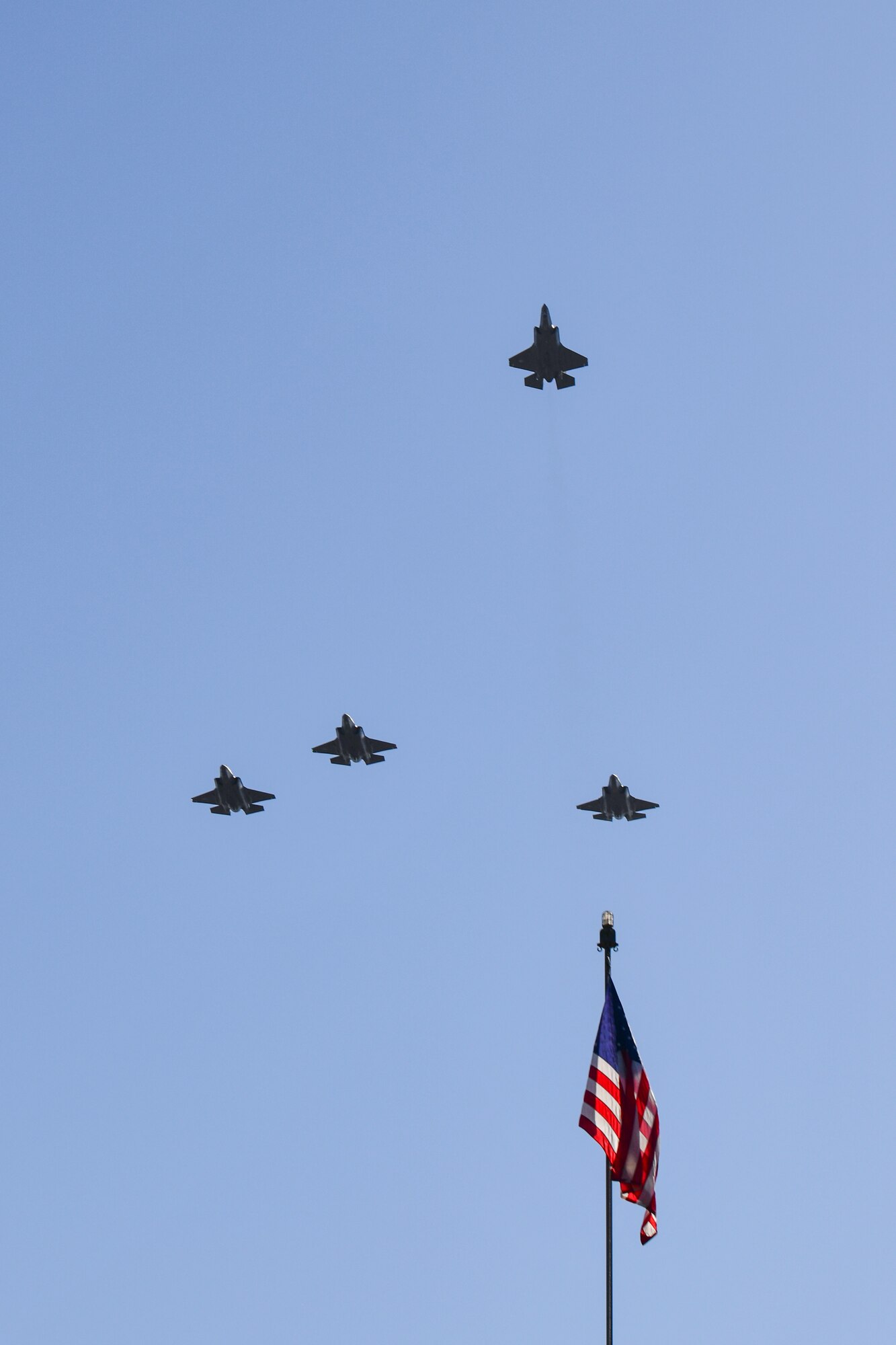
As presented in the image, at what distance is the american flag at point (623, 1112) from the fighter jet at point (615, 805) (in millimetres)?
33926

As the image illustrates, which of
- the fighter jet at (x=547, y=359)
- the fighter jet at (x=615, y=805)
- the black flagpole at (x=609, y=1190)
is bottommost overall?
the black flagpole at (x=609, y=1190)

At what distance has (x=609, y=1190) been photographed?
137ft

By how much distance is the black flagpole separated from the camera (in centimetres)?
3991

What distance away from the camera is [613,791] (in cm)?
7981

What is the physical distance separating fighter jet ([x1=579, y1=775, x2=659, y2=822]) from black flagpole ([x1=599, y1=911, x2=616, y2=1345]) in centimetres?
3458

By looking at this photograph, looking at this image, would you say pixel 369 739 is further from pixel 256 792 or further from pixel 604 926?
pixel 604 926

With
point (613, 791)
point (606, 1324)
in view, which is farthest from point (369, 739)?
point (606, 1324)

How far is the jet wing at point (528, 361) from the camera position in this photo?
3142 inches

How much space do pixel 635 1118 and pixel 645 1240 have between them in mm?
3080

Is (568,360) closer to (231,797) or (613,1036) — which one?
(231,797)

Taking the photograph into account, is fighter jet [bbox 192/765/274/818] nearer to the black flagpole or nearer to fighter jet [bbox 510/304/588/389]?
fighter jet [bbox 510/304/588/389]

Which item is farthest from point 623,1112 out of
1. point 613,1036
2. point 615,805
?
point 615,805

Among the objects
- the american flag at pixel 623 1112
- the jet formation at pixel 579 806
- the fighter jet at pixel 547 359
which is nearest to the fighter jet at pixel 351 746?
the jet formation at pixel 579 806

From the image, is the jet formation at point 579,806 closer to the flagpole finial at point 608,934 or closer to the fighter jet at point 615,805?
the fighter jet at point 615,805
